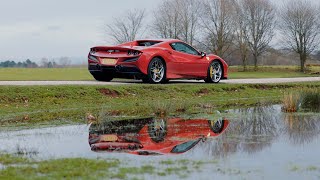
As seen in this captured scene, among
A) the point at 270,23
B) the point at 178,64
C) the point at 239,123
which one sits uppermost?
the point at 270,23

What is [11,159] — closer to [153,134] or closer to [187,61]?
[153,134]

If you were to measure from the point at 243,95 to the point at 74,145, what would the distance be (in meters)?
10.7

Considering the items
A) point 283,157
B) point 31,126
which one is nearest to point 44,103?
point 31,126

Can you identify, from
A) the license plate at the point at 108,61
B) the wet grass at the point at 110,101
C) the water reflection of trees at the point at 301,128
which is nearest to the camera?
the water reflection of trees at the point at 301,128

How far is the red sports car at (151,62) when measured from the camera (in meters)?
16.2

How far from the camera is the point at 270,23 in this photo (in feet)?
221

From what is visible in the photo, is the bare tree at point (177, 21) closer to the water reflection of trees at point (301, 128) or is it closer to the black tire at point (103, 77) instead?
the black tire at point (103, 77)

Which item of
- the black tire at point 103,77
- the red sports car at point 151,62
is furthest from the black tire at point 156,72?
the black tire at point 103,77

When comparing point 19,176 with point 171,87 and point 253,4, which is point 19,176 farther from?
Answer: point 253,4

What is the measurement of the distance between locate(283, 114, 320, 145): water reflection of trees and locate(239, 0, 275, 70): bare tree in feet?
184

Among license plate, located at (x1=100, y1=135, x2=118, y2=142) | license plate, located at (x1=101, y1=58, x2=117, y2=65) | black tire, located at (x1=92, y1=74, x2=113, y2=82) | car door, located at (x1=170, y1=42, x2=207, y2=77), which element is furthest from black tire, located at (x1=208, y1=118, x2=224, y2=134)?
black tire, located at (x1=92, y1=74, x2=113, y2=82)

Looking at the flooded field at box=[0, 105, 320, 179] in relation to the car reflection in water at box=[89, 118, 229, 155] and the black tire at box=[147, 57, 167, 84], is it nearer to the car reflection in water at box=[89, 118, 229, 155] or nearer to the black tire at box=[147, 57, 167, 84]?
the car reflection in water at box=[89, 118, 229, 155]

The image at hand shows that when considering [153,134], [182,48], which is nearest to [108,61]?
[182,48]

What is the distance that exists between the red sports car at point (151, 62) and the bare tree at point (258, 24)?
49059 millimetres
